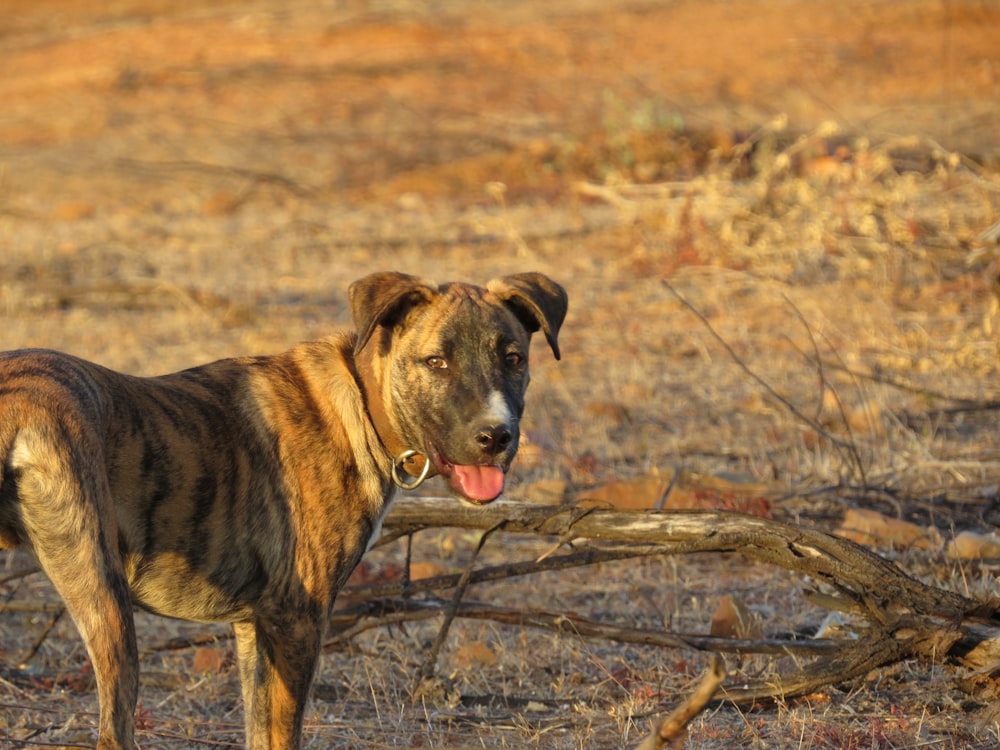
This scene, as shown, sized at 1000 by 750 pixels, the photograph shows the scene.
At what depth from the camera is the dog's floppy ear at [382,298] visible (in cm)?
416

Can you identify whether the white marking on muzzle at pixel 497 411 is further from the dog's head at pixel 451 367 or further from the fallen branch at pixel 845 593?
the fallen branch at pixel 845 593

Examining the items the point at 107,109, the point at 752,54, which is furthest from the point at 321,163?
the point at 752,54

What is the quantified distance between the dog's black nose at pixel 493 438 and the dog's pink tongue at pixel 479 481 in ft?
0.30

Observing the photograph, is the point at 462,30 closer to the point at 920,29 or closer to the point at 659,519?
the point at 920,29

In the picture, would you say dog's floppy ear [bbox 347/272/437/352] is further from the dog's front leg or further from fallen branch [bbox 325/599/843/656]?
fallen branch [bbox 325/599/843/656]

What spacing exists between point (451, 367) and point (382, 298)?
314 millimetres

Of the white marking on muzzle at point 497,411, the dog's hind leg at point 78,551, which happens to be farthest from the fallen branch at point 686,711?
the white marking on muzzle at point 497,411

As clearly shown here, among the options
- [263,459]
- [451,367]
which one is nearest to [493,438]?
[451,367]

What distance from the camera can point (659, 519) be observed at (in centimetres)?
441

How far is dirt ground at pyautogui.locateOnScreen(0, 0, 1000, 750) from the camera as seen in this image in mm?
4957

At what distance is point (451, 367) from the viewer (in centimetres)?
427

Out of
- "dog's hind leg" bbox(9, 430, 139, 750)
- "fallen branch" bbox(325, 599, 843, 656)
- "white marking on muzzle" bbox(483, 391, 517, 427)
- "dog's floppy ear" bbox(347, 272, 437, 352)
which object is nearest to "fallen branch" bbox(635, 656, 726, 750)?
"dog's hind leg" bbox(9, 430, 139, 750)

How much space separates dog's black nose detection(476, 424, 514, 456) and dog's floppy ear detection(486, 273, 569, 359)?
0.45m

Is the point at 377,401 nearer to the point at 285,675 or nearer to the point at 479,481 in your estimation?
the point at 479,481
